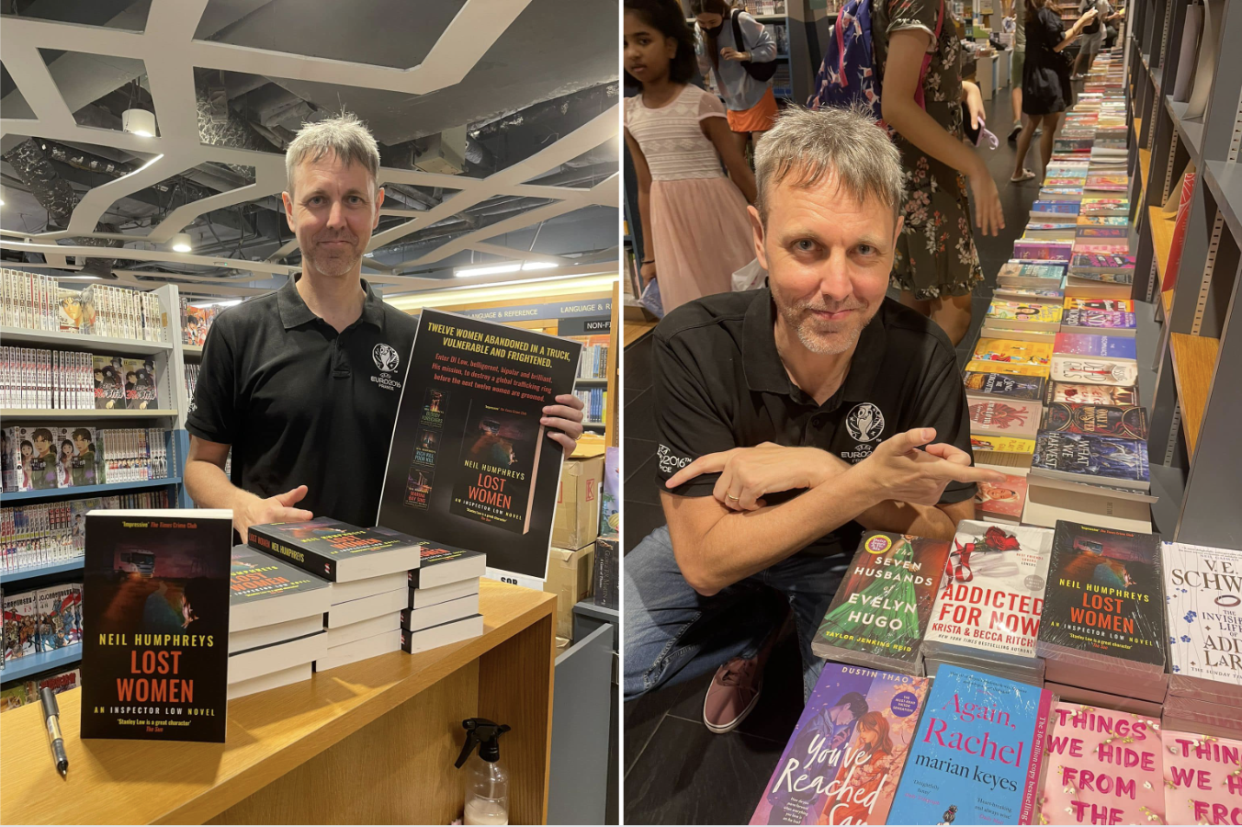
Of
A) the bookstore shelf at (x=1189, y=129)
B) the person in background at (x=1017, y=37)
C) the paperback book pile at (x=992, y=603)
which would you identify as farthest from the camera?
the person in background at (x=1017, y=37)

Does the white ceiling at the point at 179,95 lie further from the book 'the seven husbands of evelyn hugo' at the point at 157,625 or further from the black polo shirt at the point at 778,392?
the book 'the seven husbands of evelyn hugo' at the point at 157,625

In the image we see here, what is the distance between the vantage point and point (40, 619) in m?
3.22

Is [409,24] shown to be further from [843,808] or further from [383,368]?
[843,808]

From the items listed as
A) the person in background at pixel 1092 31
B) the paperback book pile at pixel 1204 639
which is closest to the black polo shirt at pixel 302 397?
the paperback book pile at pixel 1204 639

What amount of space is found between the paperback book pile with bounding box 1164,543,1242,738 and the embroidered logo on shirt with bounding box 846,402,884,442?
0.62m

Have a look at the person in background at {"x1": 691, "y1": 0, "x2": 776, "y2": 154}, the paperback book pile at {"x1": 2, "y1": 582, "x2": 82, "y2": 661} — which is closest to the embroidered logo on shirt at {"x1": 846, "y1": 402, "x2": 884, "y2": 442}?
the person in background at {"x1": 691, "y1": 0, "x2": 776, "y2": 154}

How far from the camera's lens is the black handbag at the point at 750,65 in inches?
114

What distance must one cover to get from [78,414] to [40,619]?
3.17 feet

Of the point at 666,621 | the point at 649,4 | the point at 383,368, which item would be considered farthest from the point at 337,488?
the point at 649,4

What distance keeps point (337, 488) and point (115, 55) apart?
1664 mm

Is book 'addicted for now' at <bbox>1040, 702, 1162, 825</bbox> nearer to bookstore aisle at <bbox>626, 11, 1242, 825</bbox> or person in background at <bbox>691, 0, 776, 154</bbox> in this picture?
bookstore aisle at <bbox>626, 11, 1242, 825</bbox>

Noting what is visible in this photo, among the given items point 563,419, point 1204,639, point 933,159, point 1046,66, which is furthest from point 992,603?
point 1046,66

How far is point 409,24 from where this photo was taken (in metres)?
2.46

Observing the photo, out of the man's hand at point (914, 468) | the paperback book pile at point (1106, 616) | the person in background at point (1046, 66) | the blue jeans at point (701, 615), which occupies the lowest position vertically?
the blue jeans at point (701, 615)
